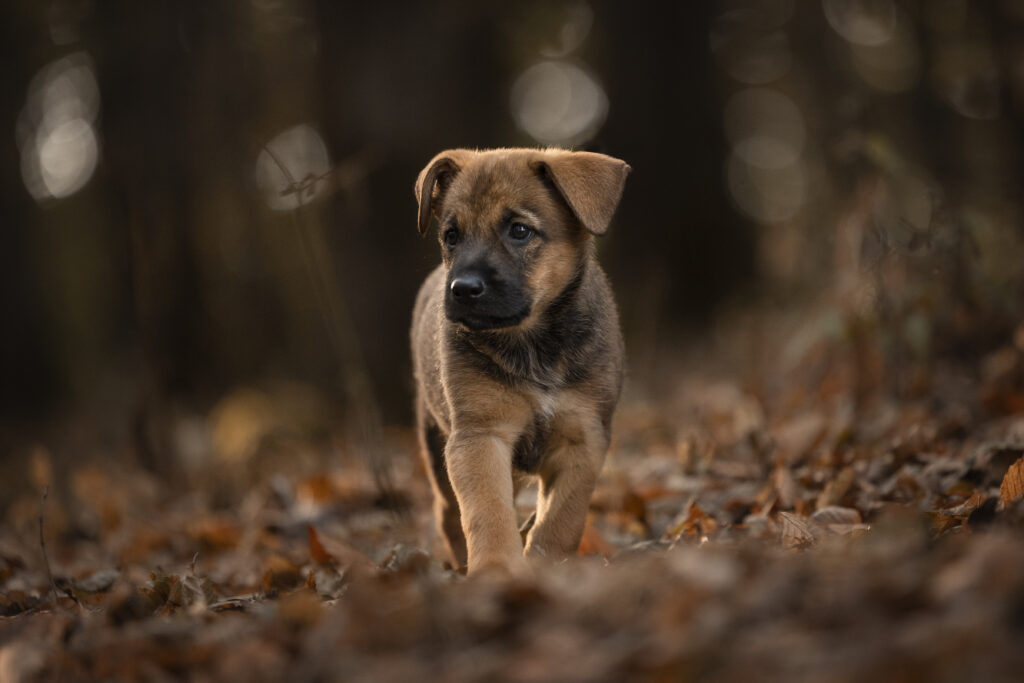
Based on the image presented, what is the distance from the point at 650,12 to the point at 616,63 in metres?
0.94

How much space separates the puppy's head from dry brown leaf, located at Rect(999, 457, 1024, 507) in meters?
1.96

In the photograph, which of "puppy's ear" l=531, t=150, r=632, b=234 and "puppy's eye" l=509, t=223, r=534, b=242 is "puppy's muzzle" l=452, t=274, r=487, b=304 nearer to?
"puppy's eye" l=509, t=223, r=534, b=242

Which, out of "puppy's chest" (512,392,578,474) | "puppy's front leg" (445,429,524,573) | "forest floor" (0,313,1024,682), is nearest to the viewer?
"forest floor" (0,313,1024,682)

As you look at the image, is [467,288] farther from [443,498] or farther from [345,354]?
[345,354]

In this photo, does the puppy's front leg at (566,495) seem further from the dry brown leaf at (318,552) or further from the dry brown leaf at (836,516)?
the dry brown leaf at (318,552)

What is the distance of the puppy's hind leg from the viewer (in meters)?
5.09

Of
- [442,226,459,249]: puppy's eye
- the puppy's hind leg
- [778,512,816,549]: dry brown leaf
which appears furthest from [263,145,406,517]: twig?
[778,512,816,549]: dry brown leaf

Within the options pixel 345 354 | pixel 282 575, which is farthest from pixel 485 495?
pixel 345 354

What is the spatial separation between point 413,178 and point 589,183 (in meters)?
5.47

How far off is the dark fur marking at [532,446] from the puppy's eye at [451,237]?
1.03m

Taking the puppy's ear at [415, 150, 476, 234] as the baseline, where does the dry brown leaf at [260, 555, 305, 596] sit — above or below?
below

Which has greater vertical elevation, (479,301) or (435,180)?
(435,180)

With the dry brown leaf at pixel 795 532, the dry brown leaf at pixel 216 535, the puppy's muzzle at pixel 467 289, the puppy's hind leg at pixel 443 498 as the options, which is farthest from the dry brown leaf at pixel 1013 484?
the dry brown leaf at pixel 216 535

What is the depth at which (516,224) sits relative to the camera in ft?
15.0
